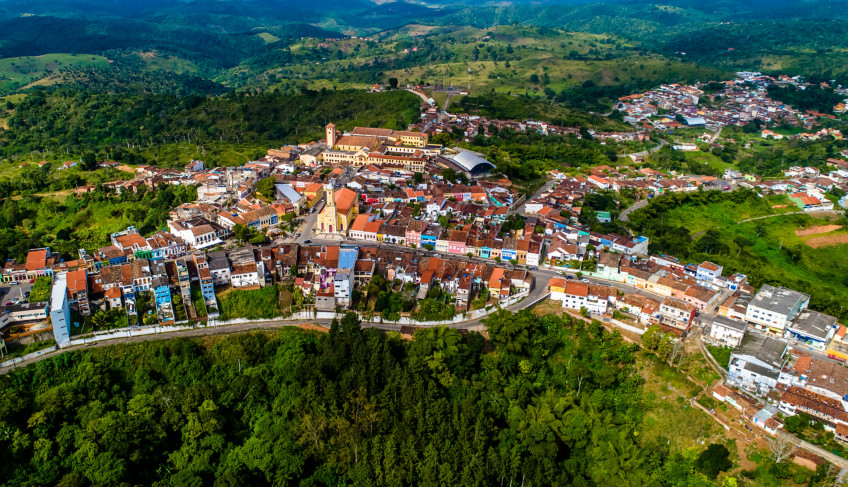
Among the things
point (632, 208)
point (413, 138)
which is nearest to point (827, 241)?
point (632, 208)

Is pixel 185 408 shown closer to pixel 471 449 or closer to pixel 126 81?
pixel 471 449

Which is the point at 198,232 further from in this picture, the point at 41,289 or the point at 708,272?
the point at 708,272

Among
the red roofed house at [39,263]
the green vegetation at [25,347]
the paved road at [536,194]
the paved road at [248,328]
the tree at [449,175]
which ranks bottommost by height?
the green vegetation at [25,347]

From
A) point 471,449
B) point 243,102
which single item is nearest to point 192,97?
point 243,102

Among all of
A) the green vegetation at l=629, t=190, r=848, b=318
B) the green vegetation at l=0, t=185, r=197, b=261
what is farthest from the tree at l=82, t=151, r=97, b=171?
the green vegetation at l=629, t=190, r=848, b=318

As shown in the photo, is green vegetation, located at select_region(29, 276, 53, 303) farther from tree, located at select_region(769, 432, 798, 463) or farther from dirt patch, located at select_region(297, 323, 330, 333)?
tree, located at select_region(769, 432, 798, 463)

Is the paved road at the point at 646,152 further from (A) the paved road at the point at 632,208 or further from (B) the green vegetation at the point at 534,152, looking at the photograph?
(A) the paved road at the point at 632,208

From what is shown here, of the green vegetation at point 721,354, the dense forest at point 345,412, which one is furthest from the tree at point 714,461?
the green vegetation at point 721,354
